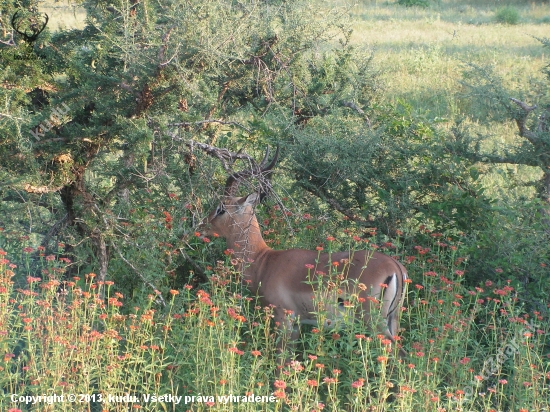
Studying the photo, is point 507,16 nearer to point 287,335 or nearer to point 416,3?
point 416,3

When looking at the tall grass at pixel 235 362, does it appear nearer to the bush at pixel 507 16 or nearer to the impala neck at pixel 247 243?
the impala neck at pixel 247 243

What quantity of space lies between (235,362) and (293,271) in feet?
3.66

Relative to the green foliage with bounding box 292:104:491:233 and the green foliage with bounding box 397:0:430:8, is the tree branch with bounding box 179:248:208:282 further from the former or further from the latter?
the green foliage with bounding box 397:0:430:8

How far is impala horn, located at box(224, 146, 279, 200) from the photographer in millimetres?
5562

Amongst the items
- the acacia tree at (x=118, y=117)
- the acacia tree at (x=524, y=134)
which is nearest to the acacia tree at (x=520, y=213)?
the acacia tree at (x=524, y=134)

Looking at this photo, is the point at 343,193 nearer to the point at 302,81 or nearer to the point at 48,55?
the point at 302,81

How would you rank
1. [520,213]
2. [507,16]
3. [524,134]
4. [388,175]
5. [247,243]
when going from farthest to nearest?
[507,16] < [388,175] < [524,134] < [520,213] < [247,243]

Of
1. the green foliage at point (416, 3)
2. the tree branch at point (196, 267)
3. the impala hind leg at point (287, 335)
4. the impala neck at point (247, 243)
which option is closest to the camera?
the impala hind leg at point (287, 335)

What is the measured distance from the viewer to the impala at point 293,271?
5055mm

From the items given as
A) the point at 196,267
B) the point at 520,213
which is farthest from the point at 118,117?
the point at 520,213

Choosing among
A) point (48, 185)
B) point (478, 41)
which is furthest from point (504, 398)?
point (478, 41)

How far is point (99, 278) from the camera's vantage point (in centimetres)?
563

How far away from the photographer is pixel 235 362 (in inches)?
179

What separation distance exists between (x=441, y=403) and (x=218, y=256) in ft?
8.45
